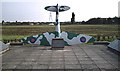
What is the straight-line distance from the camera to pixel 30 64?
47.1 ft

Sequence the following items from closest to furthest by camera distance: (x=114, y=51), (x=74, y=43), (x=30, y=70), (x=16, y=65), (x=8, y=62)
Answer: (x=30, y=70) < (x=16, y=65) < (x=8, y=62) < (x=114, y=51) < (x=74, y=43)

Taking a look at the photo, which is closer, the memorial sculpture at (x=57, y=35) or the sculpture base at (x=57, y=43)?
the sculpture base at (x=57, y=43)

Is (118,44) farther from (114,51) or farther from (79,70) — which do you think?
(79,70)

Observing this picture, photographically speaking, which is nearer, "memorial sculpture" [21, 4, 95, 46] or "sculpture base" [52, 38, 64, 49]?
"sculpture base" [52, 38, 64, 49]

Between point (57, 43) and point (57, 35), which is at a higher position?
point (57, 35)

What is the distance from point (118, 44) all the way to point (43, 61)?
6.99 meters

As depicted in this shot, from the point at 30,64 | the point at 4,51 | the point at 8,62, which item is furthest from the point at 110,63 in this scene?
Answer: the point at 4,51

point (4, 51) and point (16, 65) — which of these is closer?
point (16, 65)

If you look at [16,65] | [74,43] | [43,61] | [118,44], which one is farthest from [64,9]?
[16,65]

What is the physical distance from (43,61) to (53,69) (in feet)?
8.18

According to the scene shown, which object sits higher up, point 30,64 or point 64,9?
point 64,9

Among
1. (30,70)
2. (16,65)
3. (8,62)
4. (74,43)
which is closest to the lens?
(30,70)

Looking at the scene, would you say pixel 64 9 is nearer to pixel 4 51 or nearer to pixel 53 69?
pixel 4 51

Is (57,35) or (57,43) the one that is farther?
(57,35)
